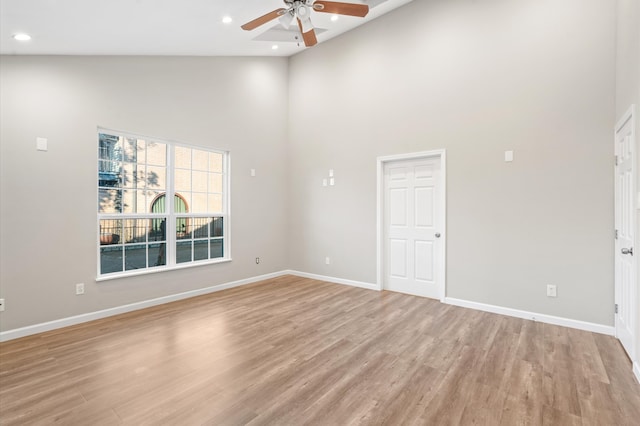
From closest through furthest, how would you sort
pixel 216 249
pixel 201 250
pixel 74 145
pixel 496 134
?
pixel 74 145 → pixel 496 134 → pixel 201 250 → pixel 216 249

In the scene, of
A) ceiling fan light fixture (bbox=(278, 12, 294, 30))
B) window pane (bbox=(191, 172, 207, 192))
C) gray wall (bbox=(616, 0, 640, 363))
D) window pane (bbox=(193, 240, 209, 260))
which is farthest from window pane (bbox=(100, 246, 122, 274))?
gray wall (bbox=(616, 0, 640, 363))

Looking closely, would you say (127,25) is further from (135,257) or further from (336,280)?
(336,280)

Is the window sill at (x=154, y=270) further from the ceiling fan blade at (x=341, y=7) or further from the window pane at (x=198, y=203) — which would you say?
→ the ceiling fan blade at (x=341, y=7)

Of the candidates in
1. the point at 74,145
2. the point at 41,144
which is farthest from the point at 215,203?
the point at 41,144

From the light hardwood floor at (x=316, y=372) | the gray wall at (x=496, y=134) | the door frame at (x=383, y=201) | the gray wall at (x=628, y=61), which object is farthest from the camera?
the door frame at (x=383, y=201)

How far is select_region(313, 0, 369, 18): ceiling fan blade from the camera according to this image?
2.88 m

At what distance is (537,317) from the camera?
3674 millimetres

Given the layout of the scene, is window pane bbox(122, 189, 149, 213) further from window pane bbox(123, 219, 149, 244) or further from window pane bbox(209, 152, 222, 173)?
window pane bbox(209, 152, 222, 173)

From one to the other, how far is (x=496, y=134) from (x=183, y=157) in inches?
173

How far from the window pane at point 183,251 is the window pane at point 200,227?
183 mm

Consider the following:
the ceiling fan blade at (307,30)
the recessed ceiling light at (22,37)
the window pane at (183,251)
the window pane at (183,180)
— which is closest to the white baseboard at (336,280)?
the window pane at (183,251)

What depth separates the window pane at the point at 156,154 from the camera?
436cm

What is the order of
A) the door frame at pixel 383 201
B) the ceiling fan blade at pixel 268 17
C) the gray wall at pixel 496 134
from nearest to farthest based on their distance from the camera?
the ceiling fan blade at pixel 268 17 → the gray wall at pixel 496 134 → the door frame at pixel 383 201

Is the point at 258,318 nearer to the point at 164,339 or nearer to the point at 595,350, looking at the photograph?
the point at 164,339
